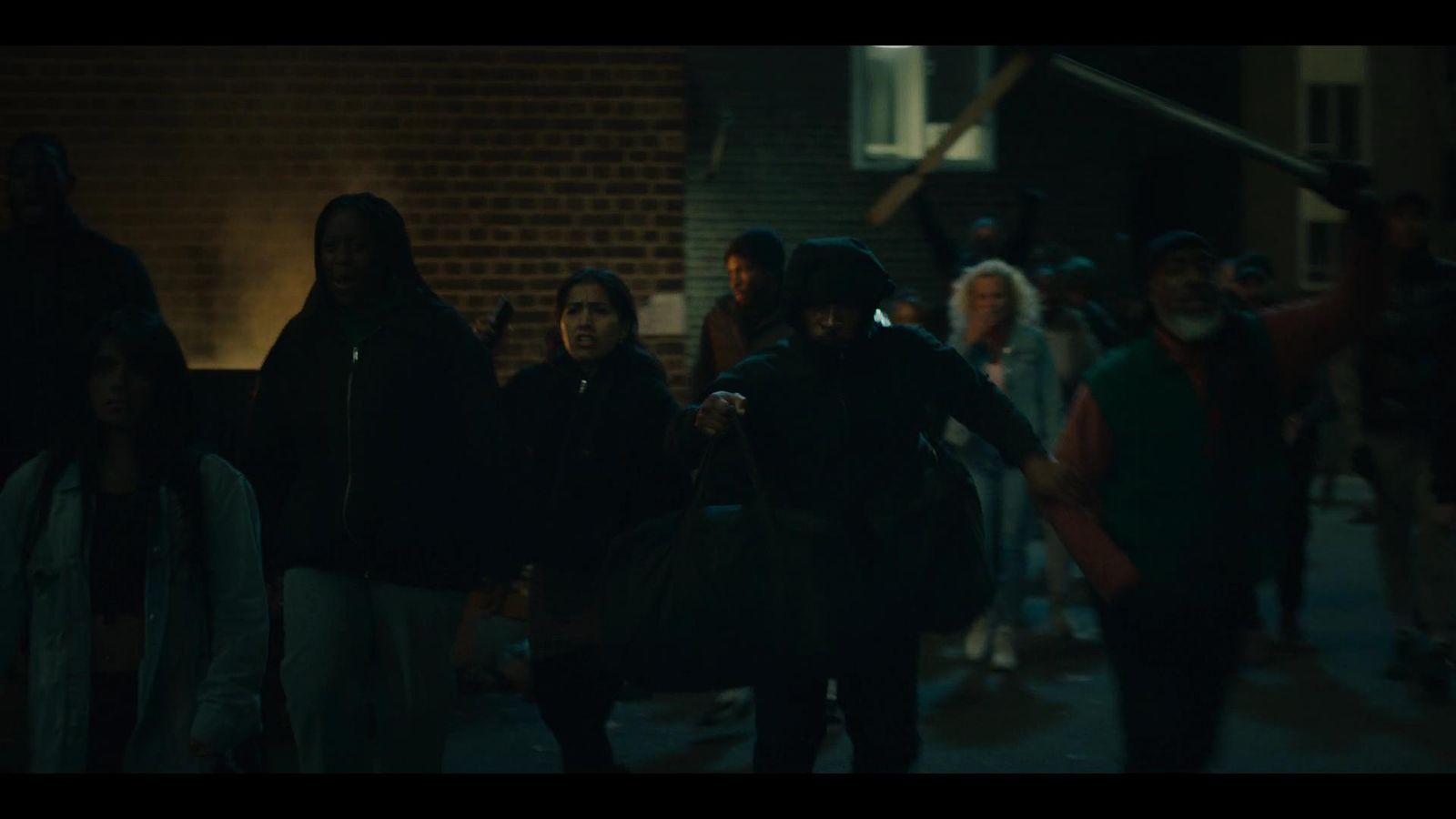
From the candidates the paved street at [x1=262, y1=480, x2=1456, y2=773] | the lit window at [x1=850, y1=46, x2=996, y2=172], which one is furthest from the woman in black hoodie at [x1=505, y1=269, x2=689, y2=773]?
the lit window at [x1=850, y1=46, x2=996, y2=172]

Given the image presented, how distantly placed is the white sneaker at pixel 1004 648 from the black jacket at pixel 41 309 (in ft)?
14.9

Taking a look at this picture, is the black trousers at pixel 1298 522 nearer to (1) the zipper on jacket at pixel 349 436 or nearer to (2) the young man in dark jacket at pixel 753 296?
(2) the young man in dark jacket at pixel 753 296

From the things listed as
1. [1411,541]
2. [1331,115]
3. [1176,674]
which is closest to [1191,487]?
[1176,674]

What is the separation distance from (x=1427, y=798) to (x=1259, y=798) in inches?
23.4

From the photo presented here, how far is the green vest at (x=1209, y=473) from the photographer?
4.95 m

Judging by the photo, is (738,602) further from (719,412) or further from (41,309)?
(41,309)

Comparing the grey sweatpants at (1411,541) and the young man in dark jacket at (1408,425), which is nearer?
the young man in dark jacket at (1408,425)

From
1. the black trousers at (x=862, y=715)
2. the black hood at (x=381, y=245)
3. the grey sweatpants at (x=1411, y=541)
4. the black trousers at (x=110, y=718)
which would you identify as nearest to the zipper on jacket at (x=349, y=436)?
the black hood at (x=381, y=245)

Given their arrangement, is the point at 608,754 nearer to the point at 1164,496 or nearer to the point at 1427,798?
the point at 1164,496

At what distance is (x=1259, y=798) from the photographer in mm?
6105

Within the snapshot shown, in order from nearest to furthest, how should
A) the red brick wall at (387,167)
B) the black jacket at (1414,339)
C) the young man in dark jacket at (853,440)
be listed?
the young man in dark jacket at (853,440) → the black jacket at (1414,339) → the red brick wall at (387,167)

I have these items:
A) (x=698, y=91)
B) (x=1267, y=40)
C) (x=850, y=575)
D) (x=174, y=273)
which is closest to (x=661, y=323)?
(x=174, y=273)

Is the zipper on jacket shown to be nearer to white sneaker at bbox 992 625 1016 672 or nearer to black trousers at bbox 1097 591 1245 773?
black trousers at bbox 1097 591 1245 773

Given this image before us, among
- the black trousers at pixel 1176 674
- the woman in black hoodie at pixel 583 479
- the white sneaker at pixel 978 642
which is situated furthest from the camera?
the white sneaker at pixel 978 642
